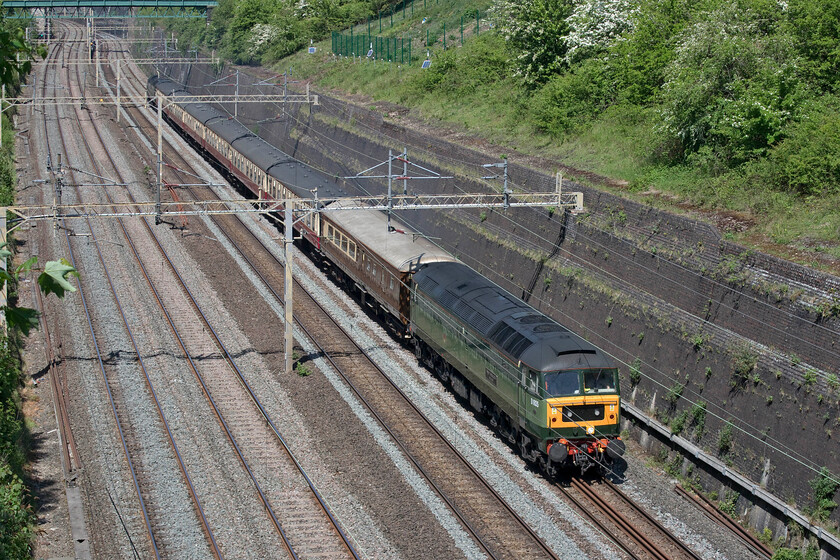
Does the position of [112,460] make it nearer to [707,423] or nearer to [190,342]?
[190,342]

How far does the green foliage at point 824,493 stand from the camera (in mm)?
16547

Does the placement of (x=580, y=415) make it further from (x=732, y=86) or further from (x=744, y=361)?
(x=732, y=86)

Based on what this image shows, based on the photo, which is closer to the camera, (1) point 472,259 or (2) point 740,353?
(2) point 740,353

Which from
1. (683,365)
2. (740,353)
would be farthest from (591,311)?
(740,353)

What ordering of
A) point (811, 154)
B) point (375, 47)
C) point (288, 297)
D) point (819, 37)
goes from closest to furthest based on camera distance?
point (811, 154), point (288, 297), point (819, 37), point (375, 47)

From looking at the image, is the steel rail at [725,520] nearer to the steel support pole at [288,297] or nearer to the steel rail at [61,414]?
the steel support pole at [288,297]

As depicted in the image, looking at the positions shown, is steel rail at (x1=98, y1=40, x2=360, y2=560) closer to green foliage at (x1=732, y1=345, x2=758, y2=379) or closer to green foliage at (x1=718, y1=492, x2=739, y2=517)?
green foliage at (x1=718, y1=492, x2=739, y2=517)

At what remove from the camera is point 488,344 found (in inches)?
821

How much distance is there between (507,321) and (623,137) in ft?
50.2

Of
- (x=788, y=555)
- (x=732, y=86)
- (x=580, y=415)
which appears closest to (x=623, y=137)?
(x=732, y=86)

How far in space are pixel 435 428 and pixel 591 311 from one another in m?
6.37

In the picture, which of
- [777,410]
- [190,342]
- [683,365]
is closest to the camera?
[777,410]

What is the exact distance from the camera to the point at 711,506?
18672mm

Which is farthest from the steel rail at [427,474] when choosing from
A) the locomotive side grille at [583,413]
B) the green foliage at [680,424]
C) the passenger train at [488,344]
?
the green foliage at [680,424]
